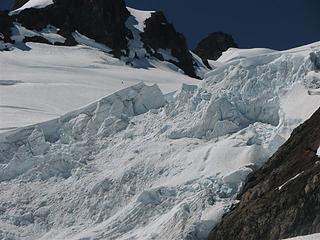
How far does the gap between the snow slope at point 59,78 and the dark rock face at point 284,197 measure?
13505mm

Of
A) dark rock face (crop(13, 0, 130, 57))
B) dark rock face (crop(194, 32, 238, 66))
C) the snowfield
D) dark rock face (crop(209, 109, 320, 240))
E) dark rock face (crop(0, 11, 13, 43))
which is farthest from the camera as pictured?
dark rock face (crop(194, 32, 238, 66))

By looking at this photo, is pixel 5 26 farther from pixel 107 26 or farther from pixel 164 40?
pixel 164 40

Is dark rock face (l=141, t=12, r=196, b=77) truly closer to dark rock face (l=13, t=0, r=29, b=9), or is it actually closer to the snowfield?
dark rock face (l=13, t=0, r=29, b=9)

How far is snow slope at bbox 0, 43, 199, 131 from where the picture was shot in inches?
1444

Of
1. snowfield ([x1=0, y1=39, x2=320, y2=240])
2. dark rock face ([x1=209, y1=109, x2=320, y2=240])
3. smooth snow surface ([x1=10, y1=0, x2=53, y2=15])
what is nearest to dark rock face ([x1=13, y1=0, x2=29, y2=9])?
smooth snow surface ([x1=10, y1=0, x2=53, y2=15])

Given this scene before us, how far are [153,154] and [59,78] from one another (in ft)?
76.5

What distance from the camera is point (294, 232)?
17.5 m

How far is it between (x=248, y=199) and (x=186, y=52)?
54950 mm

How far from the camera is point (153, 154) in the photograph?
25562mm

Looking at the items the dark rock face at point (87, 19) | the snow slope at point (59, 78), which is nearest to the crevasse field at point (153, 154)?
the snow slope at point (59, 78)

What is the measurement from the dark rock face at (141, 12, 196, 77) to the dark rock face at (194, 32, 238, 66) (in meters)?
19.0

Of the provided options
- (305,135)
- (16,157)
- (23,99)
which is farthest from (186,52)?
(305,135)

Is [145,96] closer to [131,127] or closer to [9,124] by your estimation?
[131,127]

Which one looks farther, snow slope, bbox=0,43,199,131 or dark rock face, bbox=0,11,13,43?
dark rock face, bbox=0,11,13,43
